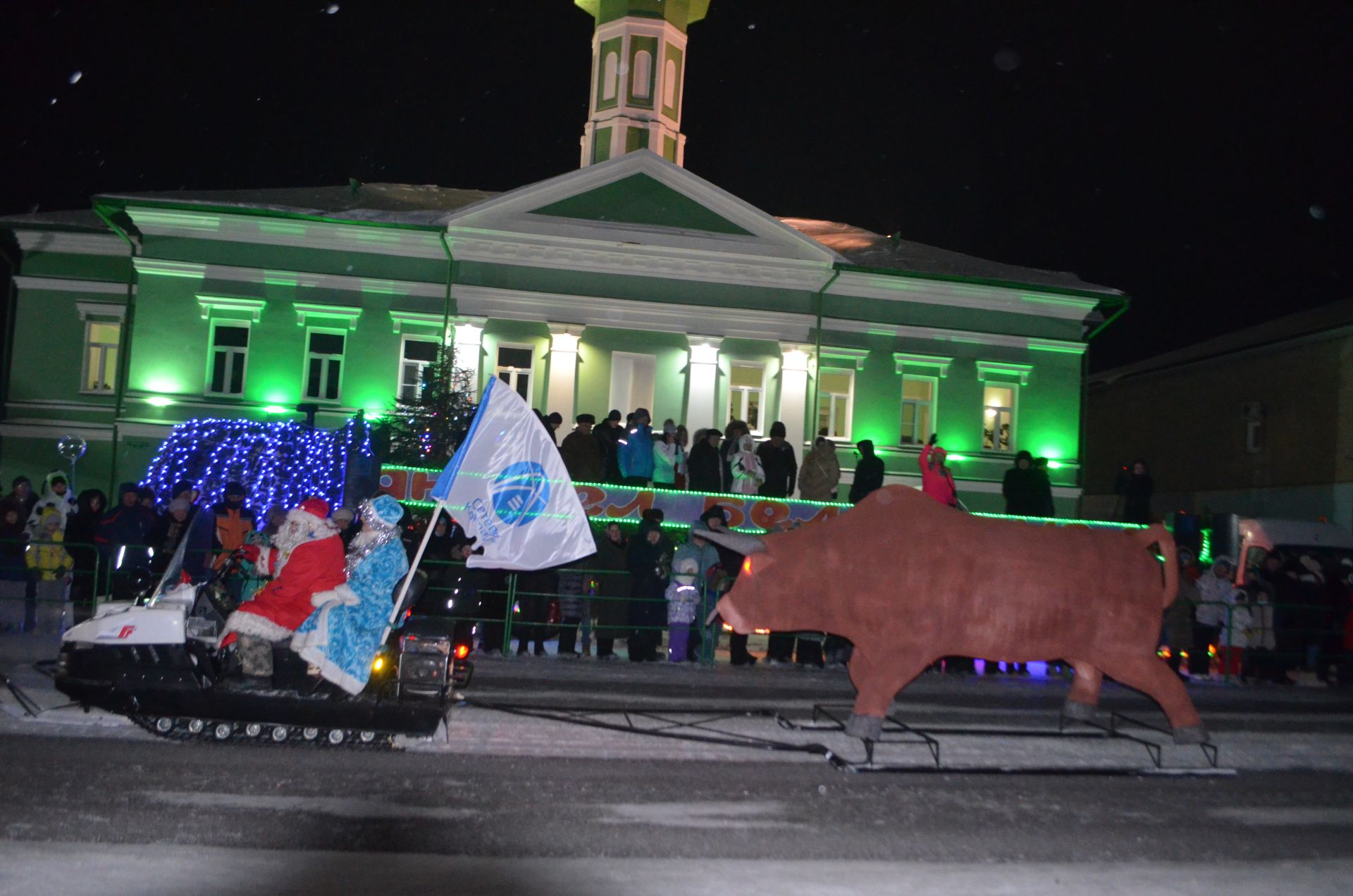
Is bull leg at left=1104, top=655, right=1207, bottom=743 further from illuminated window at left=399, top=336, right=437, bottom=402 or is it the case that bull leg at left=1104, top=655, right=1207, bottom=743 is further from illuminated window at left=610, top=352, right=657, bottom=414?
illuminated window at left=399, top=336, right=437, bottom=402

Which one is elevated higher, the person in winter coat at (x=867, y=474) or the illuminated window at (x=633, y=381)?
the illuminated window at (x=633, y=381)

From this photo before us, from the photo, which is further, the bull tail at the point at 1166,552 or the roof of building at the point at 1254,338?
the roof of building at the point at 1254,338

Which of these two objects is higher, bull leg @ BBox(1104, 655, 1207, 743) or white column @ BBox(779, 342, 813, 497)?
white column @ BBox(779, 342, 813, 497)

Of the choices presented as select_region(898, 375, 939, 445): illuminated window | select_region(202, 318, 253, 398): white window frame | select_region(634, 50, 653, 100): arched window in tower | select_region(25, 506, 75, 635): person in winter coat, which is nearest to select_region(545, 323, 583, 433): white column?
select_region(202, 318, 253, 398): white window frame

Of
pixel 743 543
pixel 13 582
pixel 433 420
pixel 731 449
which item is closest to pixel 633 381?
pixel 433 420

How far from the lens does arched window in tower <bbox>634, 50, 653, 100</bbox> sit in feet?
119

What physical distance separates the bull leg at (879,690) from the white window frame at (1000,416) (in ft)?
74.2

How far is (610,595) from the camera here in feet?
55.1

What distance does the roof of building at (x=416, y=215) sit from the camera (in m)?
28.8

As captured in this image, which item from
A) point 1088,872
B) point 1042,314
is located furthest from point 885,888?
point 1042,314

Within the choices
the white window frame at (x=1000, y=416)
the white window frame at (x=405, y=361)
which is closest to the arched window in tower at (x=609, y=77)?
the white window frame at (x=405, y=361)

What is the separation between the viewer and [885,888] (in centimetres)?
632

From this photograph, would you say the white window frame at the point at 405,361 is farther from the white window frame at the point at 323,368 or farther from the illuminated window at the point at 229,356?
the illuminated window at the point at 229,356

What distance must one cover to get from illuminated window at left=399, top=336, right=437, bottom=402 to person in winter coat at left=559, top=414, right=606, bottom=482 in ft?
37.1
